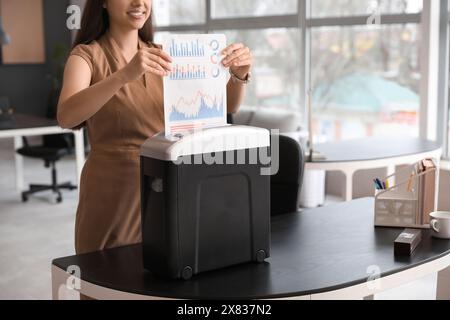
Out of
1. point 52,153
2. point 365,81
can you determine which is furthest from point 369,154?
point 52,153

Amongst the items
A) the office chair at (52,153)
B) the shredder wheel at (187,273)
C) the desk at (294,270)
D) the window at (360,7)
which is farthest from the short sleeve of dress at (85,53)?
the office chair at (52,153)

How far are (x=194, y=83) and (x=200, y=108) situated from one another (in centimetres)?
6

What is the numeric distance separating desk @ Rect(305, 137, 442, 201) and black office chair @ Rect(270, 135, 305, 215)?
117cm

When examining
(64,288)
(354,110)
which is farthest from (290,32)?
(64,288)

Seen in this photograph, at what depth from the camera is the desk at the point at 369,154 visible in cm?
391

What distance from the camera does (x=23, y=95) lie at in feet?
31.8

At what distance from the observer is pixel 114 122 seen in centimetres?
204

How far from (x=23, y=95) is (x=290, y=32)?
485cm

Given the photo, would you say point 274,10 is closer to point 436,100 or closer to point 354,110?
point 354,110

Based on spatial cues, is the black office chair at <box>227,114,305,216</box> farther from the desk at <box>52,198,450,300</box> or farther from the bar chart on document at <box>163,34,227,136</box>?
the bar chart on document at <box>163,34,227,136</box>

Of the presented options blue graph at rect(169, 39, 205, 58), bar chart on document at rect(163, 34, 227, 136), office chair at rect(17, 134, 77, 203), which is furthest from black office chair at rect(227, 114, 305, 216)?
office chair at rect(17, 134, 77, 203)

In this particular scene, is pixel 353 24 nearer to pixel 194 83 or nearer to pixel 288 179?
pixel 288 179

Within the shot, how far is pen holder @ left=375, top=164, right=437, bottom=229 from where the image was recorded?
82.4 inches

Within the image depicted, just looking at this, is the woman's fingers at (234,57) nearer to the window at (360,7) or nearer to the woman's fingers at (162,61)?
the woman's fingers at (162,61)
